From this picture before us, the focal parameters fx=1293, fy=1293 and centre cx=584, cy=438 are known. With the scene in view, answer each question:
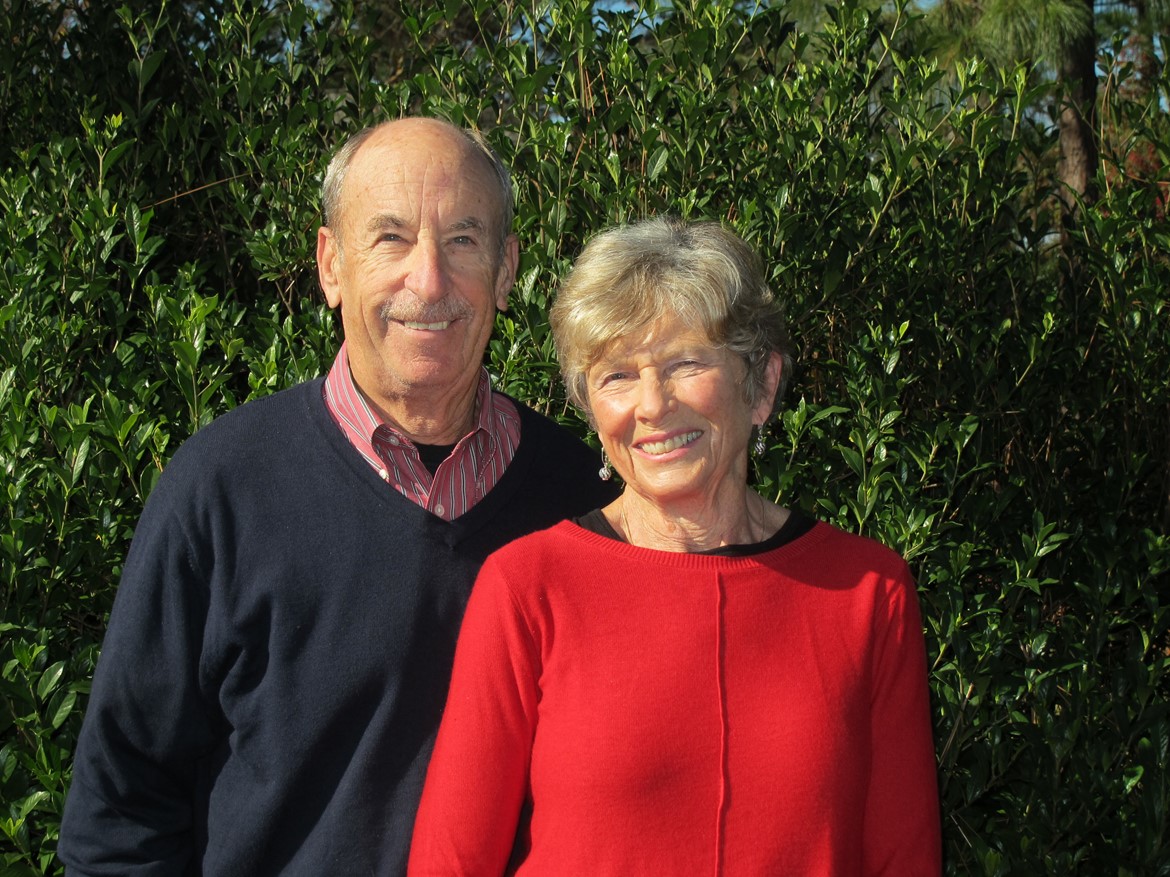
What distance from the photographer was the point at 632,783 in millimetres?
2246

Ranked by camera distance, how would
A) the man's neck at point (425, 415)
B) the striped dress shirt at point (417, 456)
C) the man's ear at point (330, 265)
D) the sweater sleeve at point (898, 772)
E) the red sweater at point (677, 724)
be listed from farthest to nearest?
the man's ear at point (330, 265), the man's neck at point (425, 415), the striped dress shirt at point (417, 456), the sweater sleeve at point (898, 772), the red sweater at point (677, 724)

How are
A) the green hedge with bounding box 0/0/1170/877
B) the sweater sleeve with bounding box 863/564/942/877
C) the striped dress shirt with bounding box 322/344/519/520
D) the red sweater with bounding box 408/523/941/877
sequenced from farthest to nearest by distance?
the green hedge with bounding box 0/0/1170/877 → the striped dress shirt with bounding box 322/344/519/520 → the sweater sleeve with bounding box 863/564/942/877 → the red sweater with bounding box 408/523/941/877

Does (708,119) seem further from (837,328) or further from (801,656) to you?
(801,656)

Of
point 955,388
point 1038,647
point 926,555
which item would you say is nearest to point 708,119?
point 955,388

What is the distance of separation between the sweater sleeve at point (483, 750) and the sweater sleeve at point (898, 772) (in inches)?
25.8

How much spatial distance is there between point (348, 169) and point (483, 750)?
1.33 metres

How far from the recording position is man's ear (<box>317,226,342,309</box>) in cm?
285

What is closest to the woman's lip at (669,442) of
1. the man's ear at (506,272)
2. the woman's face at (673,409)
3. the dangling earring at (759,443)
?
the woman's face at (673,409)

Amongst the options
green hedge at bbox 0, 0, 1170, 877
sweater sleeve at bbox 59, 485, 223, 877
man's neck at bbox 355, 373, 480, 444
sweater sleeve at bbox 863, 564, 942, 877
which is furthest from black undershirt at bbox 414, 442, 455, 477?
sweater sleeve at bbox 863, 564, 942, 877

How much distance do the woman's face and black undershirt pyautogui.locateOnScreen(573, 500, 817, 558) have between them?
0.10 m

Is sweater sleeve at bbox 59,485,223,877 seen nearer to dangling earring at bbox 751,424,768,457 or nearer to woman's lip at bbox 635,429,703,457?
woman's lip at bbox 635,429,703,457

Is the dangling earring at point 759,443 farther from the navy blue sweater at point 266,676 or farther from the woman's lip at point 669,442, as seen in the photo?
the navy blue sweater at point 266,676

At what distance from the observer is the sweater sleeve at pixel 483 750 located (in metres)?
2.26

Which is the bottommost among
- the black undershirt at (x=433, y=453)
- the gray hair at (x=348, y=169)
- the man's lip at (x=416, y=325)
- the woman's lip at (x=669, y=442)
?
the black undershirt at (x=433, y=453)
